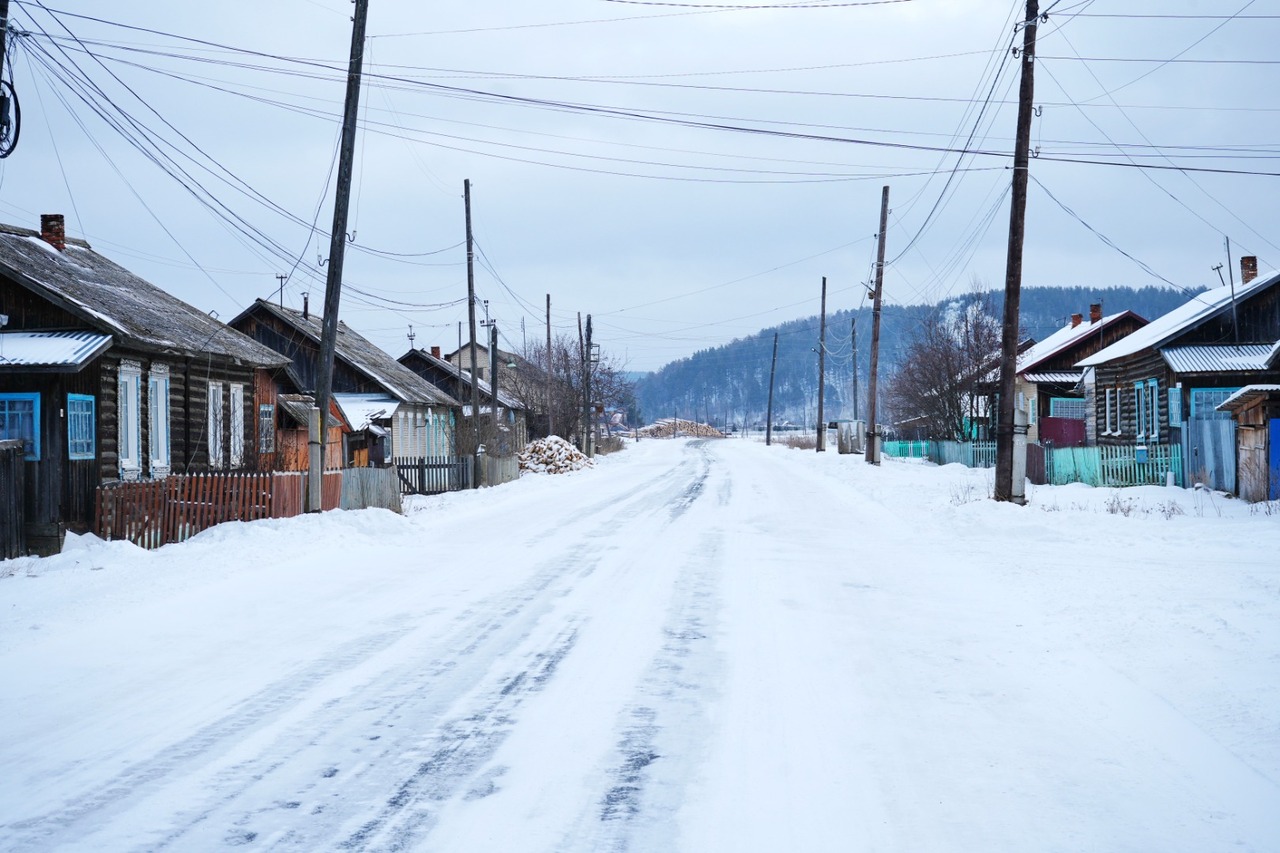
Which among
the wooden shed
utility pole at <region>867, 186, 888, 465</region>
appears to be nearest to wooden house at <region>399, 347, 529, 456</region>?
utility pole at <region>867, 186, 888, 465</region>

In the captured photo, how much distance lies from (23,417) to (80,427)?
0.94 m

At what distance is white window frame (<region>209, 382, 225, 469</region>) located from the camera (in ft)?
81.3

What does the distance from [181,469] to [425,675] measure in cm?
1839

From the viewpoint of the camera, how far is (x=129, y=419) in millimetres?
20406

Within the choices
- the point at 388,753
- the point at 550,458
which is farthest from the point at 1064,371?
the point at 388,753

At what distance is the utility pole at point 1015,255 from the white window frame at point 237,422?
19041 mm

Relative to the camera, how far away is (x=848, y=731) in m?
5.84

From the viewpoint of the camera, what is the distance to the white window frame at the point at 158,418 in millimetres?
21375

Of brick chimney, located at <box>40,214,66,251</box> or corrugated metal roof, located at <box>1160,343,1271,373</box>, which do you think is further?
A: corrugated metal roof, located at <box>1160,343,1271,373</box>

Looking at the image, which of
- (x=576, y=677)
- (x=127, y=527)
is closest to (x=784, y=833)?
(x=576, y=677)

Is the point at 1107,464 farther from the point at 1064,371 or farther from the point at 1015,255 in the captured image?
the point at 1064,371

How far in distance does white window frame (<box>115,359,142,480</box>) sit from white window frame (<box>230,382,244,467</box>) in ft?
17.6

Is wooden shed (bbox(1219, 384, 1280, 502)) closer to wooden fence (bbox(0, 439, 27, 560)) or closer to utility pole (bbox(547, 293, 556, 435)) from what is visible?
wooden fence (bbox(0, 439, 27, 560))

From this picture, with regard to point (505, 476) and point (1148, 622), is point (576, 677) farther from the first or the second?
point (505, 476)
